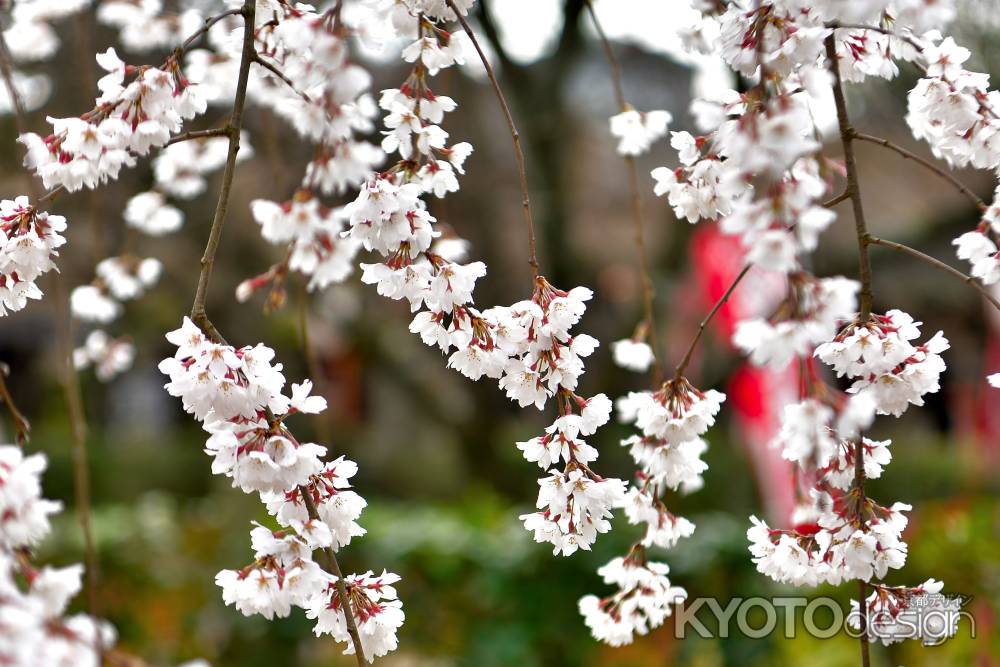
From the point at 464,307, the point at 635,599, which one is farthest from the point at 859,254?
the point at 635,599

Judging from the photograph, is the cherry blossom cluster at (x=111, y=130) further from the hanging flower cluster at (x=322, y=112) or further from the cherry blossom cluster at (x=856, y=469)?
the cherry blossom cluster at (x=856, y=469)

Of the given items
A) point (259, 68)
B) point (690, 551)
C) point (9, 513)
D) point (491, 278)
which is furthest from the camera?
point (491, 278)

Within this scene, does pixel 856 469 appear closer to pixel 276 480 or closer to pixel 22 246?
pixel 276 480

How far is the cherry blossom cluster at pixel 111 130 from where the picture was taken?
1.10 m

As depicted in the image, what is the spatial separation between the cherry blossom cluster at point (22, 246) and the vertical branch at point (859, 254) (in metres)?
0.92

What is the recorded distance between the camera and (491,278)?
217 inches

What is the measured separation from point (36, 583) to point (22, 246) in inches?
16.5

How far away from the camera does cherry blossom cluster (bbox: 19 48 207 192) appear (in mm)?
1098

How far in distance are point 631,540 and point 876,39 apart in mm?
2159

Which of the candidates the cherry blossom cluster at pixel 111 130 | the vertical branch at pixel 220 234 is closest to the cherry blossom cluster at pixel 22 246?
the cherry blossom cluster at pixel 111 130

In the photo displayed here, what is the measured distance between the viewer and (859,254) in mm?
1066

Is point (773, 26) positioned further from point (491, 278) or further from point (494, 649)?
point (491, 278)

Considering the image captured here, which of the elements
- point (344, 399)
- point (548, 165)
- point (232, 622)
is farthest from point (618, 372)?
point (344, 399)

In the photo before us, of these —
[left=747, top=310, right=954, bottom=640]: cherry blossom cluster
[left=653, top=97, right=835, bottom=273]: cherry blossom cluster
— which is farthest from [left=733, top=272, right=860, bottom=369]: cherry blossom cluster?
[left=747, top=310, right=954, bottom=640]: cherry blossom cluster
